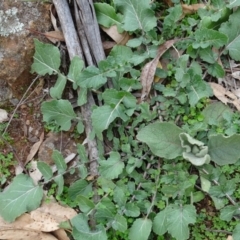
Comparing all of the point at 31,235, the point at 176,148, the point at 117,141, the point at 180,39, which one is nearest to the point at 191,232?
the point at 176,148

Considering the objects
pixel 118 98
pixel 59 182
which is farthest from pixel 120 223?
pixel 118 98

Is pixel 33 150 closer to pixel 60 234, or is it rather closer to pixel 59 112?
pixel 59 112

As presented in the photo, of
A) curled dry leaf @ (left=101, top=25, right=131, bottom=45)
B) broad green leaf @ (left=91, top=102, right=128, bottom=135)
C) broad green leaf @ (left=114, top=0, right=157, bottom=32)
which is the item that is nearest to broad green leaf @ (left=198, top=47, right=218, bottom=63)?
broad green leaf @ (left=114, top=0, right=157, bottom=32)

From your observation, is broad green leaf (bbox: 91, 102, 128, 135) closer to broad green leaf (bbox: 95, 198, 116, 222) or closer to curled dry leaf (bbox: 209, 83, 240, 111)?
broad green leaf (bbox: 95, 198, 116, 222)

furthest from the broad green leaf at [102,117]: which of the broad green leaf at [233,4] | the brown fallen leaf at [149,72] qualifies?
the broad green leaf at [233,4]

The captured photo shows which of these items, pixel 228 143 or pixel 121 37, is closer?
pixel 228 143

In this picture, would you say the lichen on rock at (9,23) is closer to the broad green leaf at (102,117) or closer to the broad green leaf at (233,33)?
the broad green leaf at (102,117)

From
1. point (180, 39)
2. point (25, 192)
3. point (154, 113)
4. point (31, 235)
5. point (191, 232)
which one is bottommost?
point (191, 232)

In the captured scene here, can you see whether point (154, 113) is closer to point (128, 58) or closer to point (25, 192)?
point (128, 58)
